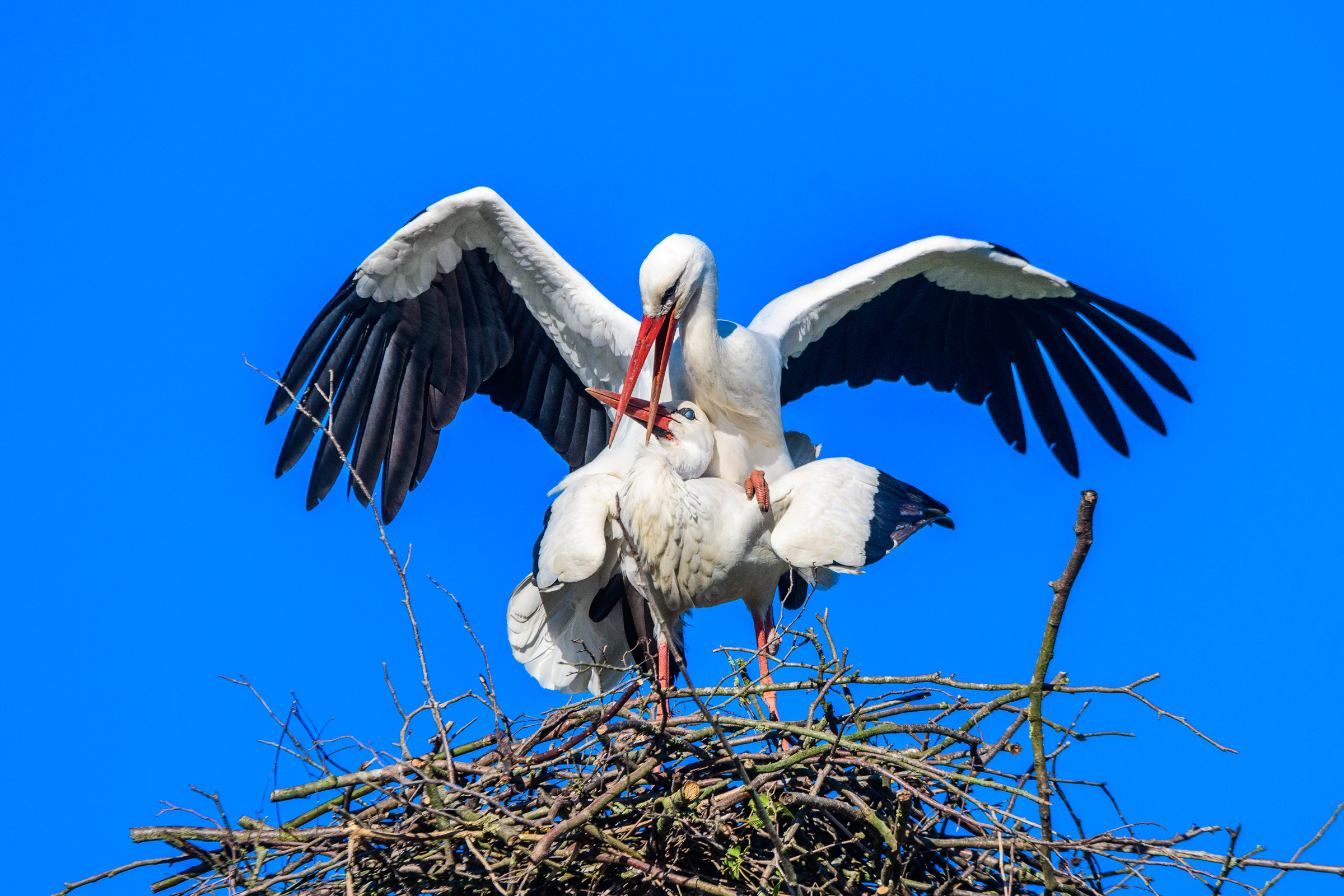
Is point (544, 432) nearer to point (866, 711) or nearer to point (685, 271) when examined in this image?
point (685, 271)

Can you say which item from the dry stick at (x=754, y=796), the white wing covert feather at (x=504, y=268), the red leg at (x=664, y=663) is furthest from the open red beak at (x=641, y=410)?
the dry stick at (x=754, y=796)

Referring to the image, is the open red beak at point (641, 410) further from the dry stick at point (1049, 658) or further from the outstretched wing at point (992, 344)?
the dry stick at point (1049, 658)

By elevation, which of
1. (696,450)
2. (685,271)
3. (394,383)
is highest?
(394,383)

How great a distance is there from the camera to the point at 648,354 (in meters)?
4.40

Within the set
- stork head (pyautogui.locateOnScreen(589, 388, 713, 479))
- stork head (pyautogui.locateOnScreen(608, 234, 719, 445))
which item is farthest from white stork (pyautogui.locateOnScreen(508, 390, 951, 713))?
stork head (pyautogui.locateOnScreen(608, 234, 719, 445))

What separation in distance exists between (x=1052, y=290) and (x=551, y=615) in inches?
88.5

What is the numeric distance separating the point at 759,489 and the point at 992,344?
162 centimetres

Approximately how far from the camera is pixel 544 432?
16.8 feet

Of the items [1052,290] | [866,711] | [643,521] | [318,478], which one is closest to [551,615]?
[643,521]

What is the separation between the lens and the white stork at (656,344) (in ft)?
14.7

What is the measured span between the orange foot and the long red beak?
0.36 metres

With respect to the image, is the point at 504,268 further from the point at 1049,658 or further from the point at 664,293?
Answer: the point at 1049,658

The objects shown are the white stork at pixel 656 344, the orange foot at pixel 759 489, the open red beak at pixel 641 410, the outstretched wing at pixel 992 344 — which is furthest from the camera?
the outstretched wing at pixel 992 344

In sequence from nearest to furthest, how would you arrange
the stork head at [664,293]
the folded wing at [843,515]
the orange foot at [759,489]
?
the folded wing at [843,515] → the orange foot at [759,489] → the stork head at [664,293]
